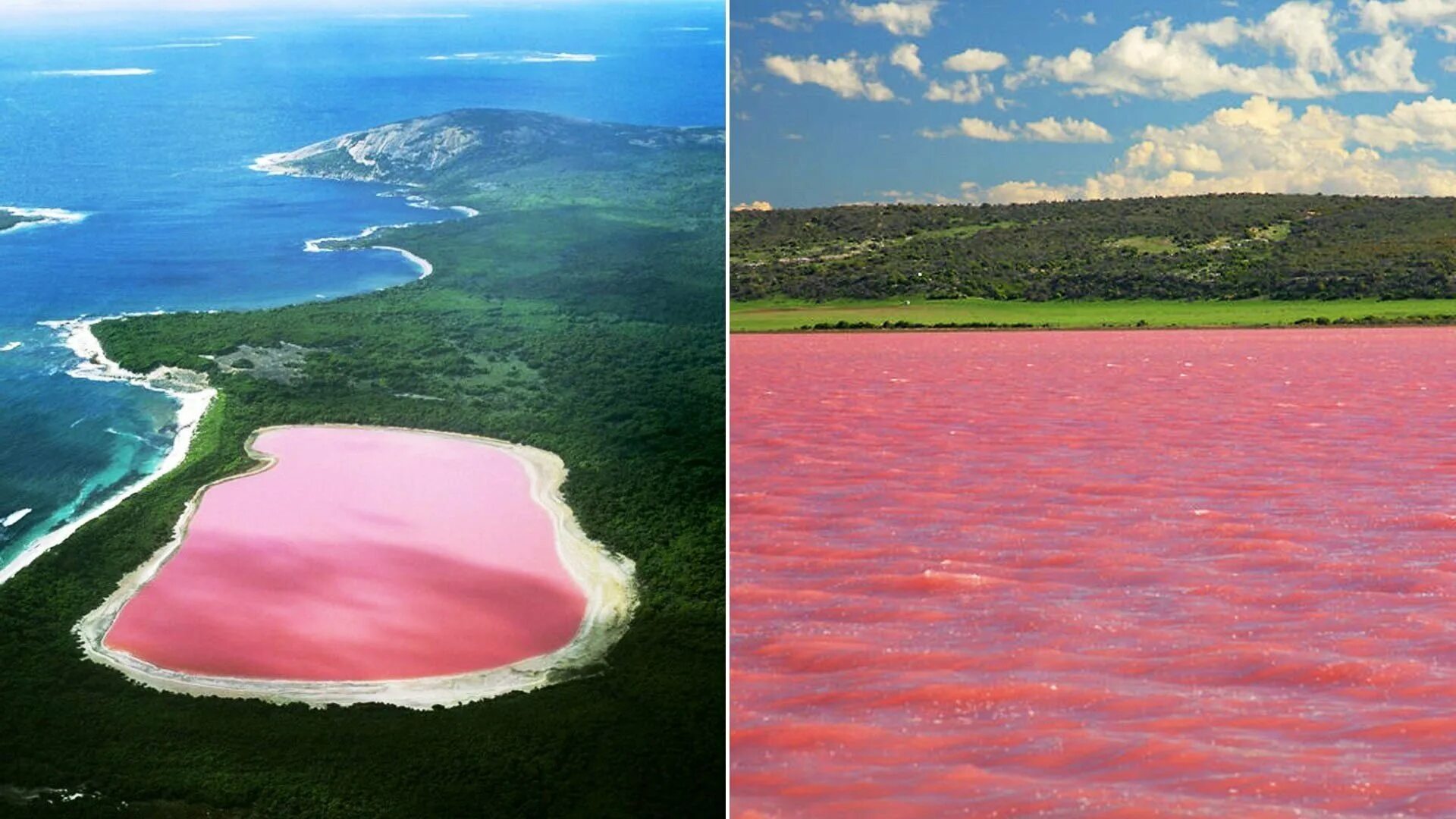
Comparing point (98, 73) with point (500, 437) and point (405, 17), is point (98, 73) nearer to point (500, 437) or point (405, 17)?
point (405, 17)

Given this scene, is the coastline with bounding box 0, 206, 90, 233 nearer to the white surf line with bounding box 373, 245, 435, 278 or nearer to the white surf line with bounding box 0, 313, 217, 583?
the white surf line with bounding box 0, 313, 217, 583

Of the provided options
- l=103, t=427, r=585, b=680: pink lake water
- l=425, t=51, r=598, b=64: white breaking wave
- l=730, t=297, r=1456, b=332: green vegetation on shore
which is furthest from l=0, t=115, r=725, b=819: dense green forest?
l=730, t=297, r=1456, b=332: green vegetation on shore

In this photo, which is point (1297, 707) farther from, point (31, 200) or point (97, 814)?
point (31, 200)

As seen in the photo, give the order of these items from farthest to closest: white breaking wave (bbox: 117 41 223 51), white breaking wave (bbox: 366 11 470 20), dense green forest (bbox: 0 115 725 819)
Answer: white breaking wave (bbox: 366 11 470 20) < white breaking wave (bbox: 117 41 223 51) < dense green forest (bbox: 0 115 725 819)

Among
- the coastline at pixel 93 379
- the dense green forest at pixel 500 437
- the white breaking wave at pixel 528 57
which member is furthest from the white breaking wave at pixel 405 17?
the coastline at pixel 93 379

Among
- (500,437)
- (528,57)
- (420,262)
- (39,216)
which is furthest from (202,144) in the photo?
(500,437)

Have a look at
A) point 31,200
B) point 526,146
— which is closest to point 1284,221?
point 526,146
